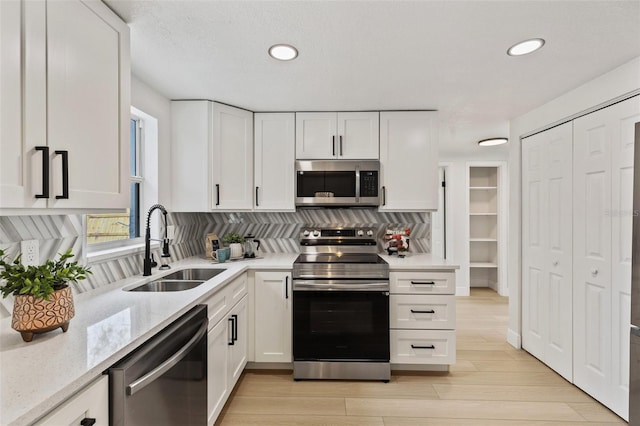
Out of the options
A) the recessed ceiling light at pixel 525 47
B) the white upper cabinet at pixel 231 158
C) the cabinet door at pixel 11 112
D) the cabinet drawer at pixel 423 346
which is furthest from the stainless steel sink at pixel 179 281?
the recessed ceiling light at pixel 525 47

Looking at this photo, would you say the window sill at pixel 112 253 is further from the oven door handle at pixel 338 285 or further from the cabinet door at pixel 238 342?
the oven door handle at pixel 338 285

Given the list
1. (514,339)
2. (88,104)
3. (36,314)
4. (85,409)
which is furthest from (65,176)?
(514,339)

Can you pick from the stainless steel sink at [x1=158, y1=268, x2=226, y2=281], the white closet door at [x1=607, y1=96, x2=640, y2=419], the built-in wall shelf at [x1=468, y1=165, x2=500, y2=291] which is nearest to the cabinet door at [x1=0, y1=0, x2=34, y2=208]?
the stainless steel sink at [x1=158, y1=268, x2=226, y2=281]

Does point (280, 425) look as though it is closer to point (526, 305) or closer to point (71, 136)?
point (71, 136)

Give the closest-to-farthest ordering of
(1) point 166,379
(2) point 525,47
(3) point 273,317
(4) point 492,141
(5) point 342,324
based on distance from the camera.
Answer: (1) point 166,379, (2) point 525,47, (5) point 342,324, (3) point 273,317, (4) point 492,141

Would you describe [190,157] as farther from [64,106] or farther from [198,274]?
[64,106]

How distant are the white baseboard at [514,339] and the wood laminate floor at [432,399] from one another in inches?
7.5

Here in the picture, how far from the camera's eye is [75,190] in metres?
1.23

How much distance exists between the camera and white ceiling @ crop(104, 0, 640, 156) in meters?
1.48

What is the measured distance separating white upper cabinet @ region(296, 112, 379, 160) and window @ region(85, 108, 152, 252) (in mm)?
1306

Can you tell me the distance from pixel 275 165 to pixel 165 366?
2028 mm

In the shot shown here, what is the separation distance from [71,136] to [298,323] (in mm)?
1905

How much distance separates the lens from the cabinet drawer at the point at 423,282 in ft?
8.48

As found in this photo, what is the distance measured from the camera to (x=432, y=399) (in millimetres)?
2295
